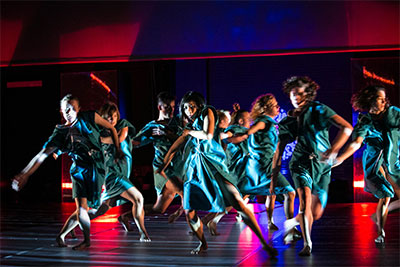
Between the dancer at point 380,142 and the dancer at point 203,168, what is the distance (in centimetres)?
152

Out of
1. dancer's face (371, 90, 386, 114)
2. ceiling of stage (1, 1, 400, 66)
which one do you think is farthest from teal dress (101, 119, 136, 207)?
ceiling of stage (1, 1, 400, 66)

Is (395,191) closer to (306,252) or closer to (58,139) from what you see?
(306,252)

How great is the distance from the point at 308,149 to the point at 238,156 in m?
2.47

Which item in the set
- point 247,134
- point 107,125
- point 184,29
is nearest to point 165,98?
point 247,134

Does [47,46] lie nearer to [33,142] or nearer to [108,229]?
[33,142]

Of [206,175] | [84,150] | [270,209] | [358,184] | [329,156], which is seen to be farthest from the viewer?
[358,184]

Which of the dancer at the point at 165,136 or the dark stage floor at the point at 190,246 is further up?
the dancer at the point at 165,136

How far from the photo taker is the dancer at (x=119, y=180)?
711 centimetres

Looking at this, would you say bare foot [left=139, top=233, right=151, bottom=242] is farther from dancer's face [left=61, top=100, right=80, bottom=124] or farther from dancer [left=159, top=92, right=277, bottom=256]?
dancer's face [left=61, top=100, right=80, bottom=124]

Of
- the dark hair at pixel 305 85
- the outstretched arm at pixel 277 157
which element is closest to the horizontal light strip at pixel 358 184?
→ the outstretched arm at pixel 277 157

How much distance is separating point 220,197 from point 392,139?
189 centimetres

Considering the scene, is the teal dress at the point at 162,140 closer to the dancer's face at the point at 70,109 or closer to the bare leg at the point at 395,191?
the dancer's face at the point at 70,109

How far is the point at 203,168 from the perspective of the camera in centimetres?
582

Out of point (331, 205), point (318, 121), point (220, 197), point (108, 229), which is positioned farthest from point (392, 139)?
point (331, 205)
